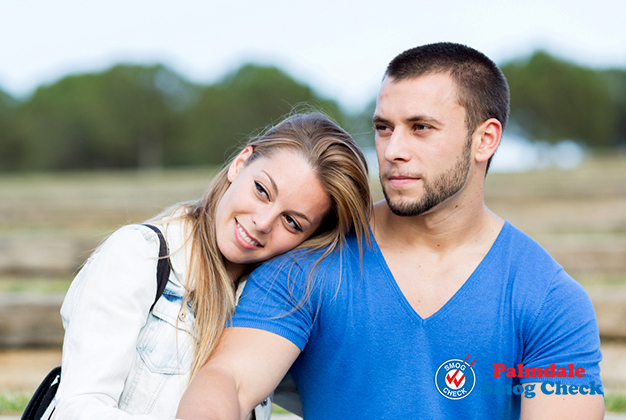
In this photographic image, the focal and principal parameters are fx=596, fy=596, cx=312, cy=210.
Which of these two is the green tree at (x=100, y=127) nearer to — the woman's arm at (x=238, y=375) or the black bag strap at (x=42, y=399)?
the black bag strap at (x=42, y=399)

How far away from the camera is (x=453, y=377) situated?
7.06 feet

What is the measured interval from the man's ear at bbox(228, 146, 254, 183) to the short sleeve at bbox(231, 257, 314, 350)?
44cm

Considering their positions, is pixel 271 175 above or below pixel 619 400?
above

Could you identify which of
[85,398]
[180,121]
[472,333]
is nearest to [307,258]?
[472,333]

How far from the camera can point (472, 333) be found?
2162mm

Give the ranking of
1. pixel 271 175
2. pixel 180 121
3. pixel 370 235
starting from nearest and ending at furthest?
pixel 271 175 < pixel 370 235 < pixel 180 121

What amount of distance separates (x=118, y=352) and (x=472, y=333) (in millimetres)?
1230

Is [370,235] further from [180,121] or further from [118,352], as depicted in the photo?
[180,121]

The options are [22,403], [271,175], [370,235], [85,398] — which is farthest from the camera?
[22,403]

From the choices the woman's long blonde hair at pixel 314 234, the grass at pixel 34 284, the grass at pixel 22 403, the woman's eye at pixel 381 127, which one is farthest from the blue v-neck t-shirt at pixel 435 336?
the grass at pixel 34 284

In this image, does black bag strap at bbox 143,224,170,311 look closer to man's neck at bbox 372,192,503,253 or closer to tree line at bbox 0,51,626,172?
man's neck at bbox 372,192,503,253

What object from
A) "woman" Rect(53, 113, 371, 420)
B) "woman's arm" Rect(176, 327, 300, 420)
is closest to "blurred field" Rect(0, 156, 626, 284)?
"woman" Rect(53, 113, 371, 420)

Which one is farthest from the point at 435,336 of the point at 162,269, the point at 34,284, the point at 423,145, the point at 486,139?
the point at 34,284

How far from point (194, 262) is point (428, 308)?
2.92 feet
